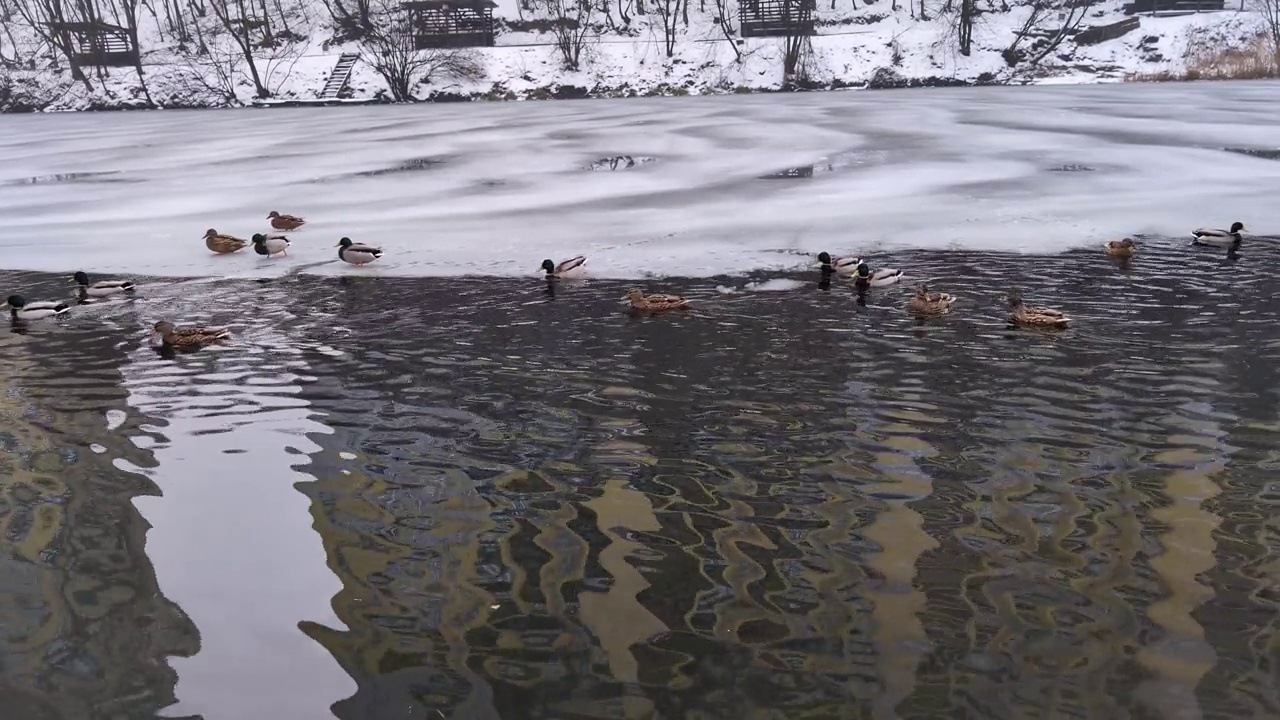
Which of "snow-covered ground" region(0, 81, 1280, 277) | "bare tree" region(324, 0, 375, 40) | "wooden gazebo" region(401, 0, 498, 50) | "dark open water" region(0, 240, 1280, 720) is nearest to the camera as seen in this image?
"dark open water" region(0, 240, 1280, 720)

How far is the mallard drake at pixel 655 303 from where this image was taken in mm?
7961

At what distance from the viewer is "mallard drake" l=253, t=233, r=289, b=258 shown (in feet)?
35.1

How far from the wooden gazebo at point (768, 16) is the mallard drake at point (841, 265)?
42259mm

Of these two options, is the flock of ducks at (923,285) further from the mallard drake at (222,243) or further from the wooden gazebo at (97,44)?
the wooden gazebo at (97,44)

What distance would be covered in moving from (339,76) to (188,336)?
42804mm

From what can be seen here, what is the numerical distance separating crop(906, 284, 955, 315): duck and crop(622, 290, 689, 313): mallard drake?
5.73 ft

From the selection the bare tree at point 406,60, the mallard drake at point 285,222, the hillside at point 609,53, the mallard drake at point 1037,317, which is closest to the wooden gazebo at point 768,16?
the hillside at point 609,53

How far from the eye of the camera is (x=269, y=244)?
423 inches

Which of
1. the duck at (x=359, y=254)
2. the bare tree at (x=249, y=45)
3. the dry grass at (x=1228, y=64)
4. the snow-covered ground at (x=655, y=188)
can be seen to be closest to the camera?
the duck at (x=359, y=254)

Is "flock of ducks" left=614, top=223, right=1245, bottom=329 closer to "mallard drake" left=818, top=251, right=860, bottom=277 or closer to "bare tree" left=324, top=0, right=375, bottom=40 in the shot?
"mallard drake" left=818, top=251, right=860, bottom=277

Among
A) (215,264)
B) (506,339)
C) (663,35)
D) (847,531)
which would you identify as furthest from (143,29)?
(847,531)

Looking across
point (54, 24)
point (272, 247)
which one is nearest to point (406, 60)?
point (54, 24)

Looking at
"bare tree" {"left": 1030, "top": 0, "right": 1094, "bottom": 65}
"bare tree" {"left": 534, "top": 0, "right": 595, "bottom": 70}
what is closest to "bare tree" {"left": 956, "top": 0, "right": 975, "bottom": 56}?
"bare tree" {"left": 1030, "top": 0, "right": 1094, "bottom": 65}

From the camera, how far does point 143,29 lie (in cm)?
5647
